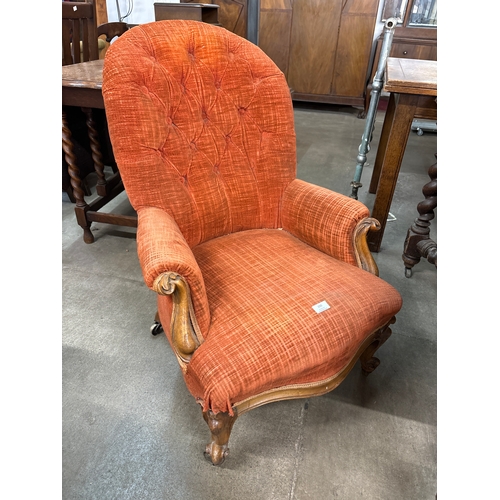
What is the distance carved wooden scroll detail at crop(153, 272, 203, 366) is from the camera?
0.86 meters

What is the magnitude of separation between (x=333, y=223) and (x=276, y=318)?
41cm

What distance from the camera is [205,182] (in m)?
1.24

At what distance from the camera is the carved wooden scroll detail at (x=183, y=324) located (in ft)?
2.83

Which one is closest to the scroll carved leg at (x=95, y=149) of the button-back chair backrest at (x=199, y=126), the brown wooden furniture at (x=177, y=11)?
the button-back chair backrest at (x=199, y=126)

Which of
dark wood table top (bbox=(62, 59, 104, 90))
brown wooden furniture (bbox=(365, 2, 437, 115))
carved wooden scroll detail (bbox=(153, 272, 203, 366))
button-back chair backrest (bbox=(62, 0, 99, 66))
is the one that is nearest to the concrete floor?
carved wooden scroll detail (bbox=(153, 272, 203, 366))

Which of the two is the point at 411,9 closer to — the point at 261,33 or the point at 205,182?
the point at 261,33

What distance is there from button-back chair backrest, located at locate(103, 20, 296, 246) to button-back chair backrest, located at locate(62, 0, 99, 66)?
139cm

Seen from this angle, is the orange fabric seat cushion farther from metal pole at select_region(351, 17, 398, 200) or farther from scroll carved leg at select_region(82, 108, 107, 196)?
metal pole at select_region(351, 17, 398, 200)

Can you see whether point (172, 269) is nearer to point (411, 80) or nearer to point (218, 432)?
point (218, 432)

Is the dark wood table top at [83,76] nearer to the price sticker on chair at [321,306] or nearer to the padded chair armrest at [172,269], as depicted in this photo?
the padded chair armrest at [172,269]

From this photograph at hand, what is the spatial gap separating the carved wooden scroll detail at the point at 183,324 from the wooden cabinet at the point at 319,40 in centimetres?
419

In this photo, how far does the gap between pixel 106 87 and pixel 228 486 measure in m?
1.17
